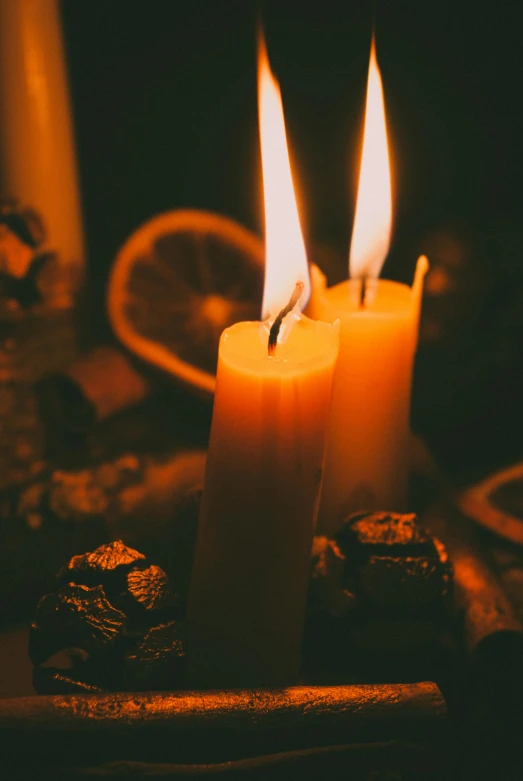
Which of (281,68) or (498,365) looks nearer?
(498,365)

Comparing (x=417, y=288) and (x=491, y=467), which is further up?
(x=417, y=288)

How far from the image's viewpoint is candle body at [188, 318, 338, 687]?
710mm

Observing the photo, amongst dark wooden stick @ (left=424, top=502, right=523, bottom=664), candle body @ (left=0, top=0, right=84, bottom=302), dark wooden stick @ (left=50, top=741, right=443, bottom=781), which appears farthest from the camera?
candle body @ (left=0, top=0, right=84, bottom=302)

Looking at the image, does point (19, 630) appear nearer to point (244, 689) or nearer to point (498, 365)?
point (244, 689)

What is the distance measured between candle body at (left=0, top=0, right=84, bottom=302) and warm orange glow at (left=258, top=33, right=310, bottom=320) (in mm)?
733

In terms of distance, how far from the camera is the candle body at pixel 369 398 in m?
0.93

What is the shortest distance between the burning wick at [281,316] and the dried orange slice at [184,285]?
768 millimetres

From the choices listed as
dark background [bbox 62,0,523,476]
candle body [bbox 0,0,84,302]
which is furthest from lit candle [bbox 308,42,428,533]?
candle body [bbox 0,0,84,302]

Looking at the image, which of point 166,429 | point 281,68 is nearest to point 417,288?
point 166,429

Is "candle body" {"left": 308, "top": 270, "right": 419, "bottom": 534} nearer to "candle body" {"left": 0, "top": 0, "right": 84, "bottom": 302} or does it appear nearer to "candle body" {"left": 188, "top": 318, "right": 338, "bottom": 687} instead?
"candle body" {"left": 188, "top": 318, "right": 338, "bottom": 687}

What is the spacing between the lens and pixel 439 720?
0.73 meters

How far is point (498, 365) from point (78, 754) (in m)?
0.93

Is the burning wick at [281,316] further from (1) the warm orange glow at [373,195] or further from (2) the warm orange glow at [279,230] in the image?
(1) the warm orange glow at [373,195]

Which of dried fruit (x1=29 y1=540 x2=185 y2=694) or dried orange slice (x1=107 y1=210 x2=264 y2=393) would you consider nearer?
dried fruit (x1=29 y1=540 x2=185 y2=694)
